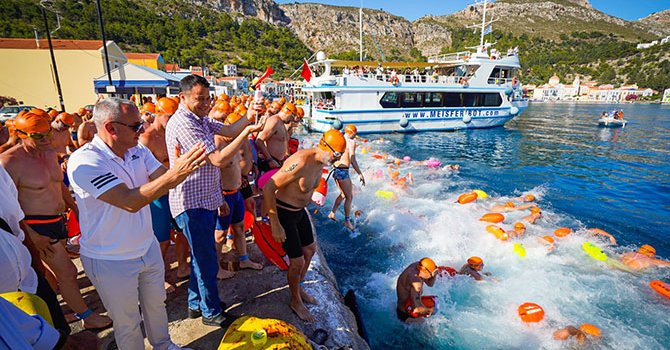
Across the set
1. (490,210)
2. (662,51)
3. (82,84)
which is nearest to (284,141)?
(490,210)

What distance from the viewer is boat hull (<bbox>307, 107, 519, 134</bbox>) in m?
19.5

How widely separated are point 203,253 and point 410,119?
64.6 ft

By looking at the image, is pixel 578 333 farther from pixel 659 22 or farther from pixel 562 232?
pixel 659 22

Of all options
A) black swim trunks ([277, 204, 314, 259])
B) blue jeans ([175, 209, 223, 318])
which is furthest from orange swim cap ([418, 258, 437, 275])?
blue jeans ([175, 209, 223, 318])

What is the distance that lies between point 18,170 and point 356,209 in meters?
6.53

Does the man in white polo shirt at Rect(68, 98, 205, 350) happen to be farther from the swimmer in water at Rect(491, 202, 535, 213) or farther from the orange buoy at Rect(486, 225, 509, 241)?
the swimmer in water at Rect(491, 202, 535, 213)

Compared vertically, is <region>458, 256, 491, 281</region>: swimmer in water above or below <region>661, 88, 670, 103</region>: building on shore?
below

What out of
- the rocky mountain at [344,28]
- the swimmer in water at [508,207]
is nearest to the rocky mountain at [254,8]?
the rocky mountain at [344,28]

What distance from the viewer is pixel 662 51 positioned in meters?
94.9

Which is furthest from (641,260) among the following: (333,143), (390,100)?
(390,100)

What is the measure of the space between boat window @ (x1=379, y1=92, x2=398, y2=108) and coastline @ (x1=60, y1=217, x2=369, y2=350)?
1767 centimetres

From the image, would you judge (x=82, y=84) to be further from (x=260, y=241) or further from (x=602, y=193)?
(x=602, y=193)

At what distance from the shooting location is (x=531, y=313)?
14.4 feet

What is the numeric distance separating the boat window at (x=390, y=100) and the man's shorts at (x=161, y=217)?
18.4 m
